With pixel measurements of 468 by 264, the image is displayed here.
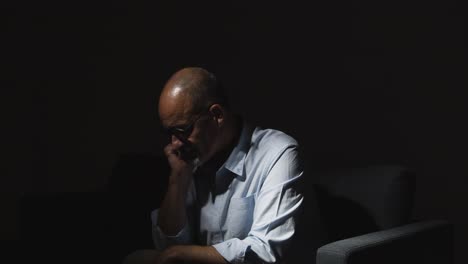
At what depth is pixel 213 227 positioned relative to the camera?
1912 mm

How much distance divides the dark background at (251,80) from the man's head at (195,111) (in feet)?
2.98

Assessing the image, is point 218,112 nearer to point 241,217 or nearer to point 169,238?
point 241,217

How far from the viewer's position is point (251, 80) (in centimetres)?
289

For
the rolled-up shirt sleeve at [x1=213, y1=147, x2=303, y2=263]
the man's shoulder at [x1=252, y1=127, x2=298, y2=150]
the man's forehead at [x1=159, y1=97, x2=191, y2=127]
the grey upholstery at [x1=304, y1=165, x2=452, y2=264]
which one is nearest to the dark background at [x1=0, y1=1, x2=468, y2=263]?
the grey upholstery at [x1=304, y1=165, x2=452, y2=264]

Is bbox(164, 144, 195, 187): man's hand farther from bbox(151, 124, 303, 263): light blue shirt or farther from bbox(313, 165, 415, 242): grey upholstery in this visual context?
bbox(313, 165, 415, 242): grey upholstery

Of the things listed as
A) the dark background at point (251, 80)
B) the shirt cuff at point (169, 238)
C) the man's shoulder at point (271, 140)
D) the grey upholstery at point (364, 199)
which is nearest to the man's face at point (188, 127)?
the man's shoulder at point (271, 140)

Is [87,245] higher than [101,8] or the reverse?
the reverse

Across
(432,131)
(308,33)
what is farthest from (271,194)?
(308,33)

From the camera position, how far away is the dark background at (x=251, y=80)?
238 cm

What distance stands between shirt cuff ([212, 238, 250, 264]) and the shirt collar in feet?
0.89

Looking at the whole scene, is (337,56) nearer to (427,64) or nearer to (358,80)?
(358,80)

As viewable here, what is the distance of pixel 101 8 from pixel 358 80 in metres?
1.55

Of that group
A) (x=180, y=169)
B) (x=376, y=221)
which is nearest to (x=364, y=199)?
(x=376, y=221)

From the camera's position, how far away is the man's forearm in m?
1.66
